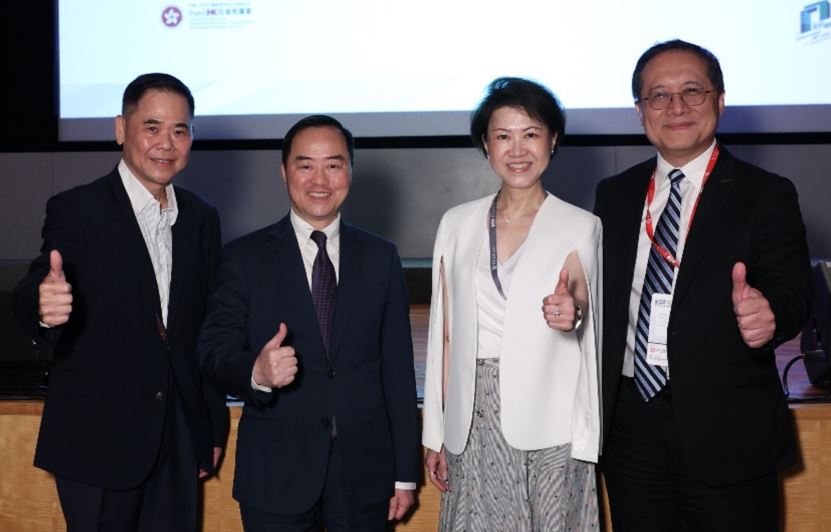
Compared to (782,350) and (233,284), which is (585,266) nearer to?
(233,284)

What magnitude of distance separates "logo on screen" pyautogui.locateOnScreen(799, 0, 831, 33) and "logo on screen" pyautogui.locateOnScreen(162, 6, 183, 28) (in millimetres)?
3454

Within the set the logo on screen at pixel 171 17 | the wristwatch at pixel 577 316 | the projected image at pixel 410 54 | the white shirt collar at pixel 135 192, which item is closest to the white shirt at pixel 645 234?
the wristwatch at pixel 577 316

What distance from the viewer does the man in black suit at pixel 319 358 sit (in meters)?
2.08

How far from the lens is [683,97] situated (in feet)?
7.11

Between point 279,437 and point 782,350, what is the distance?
8.29ft

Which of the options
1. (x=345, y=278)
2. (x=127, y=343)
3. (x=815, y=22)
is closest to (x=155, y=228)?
(x=127, y=343)

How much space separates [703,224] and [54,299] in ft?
4.79

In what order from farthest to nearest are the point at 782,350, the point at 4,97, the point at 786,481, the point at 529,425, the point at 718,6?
the point at 4,97, the point at 718,6, the point at 782,350, the point at 786,481, the point at 529,425

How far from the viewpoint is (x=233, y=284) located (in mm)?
2125

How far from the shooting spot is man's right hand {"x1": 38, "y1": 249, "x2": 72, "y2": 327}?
1924 millimetres

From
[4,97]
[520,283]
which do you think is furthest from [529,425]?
[4,97]

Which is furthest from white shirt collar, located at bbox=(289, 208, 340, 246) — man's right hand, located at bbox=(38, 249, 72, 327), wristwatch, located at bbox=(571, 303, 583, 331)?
wristwatch, located at bbox=(571, 303, 583, 331)

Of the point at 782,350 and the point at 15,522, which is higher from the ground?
the point at 782,350

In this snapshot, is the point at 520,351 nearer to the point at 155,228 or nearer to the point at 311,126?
the point at 311,126
